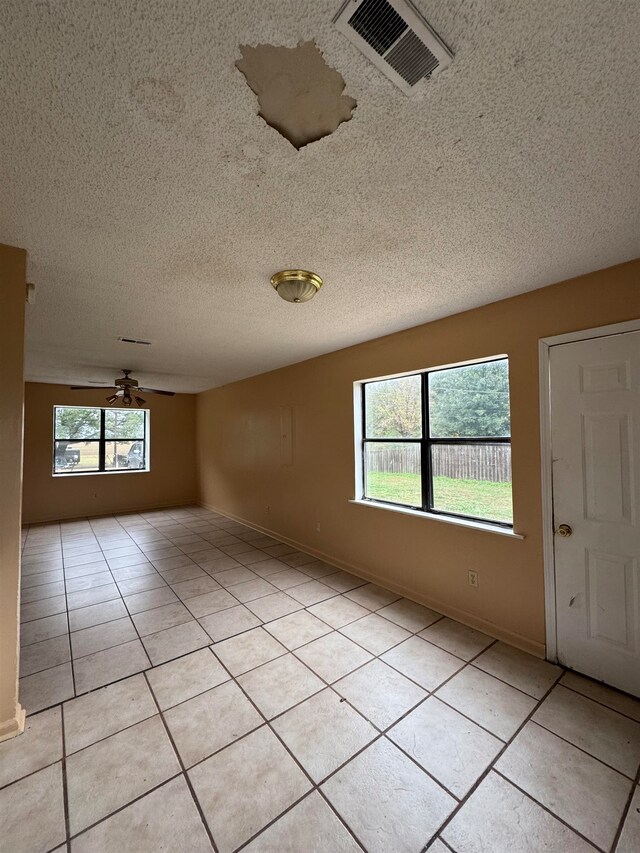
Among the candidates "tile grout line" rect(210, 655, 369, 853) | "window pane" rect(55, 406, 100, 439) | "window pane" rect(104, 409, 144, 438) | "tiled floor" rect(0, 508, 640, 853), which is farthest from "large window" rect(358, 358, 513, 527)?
"window pane" rect(55, 406, 100, 439)

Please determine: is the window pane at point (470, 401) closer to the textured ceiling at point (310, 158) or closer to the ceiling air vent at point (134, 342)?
the textured ceiling at point (310, 158)

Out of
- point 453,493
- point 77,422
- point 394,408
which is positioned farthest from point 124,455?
point 453,493

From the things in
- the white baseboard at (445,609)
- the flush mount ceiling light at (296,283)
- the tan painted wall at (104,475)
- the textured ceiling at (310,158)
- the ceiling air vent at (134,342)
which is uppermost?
the ceiling air vent at (134,342)

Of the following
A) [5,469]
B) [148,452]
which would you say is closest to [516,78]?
[5,469]

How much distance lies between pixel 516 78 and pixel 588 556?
234 cm

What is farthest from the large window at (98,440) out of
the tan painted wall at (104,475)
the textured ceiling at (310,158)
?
the textured ceiling at (310,158)

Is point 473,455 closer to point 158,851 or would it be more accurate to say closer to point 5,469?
point 158,851

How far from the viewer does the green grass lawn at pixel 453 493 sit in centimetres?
258

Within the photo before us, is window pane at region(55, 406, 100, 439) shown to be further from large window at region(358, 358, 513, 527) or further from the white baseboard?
large window at region(358, 358, 513, 527)

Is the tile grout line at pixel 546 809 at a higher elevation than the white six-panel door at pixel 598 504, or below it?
below

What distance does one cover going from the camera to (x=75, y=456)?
21.1ft

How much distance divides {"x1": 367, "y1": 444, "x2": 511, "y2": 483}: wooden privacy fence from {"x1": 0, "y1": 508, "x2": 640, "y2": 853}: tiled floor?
46.1 inches

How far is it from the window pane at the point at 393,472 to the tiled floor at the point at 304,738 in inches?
38.5

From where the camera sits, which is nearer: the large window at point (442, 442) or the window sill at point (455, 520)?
the window sill at point (455, 520)
